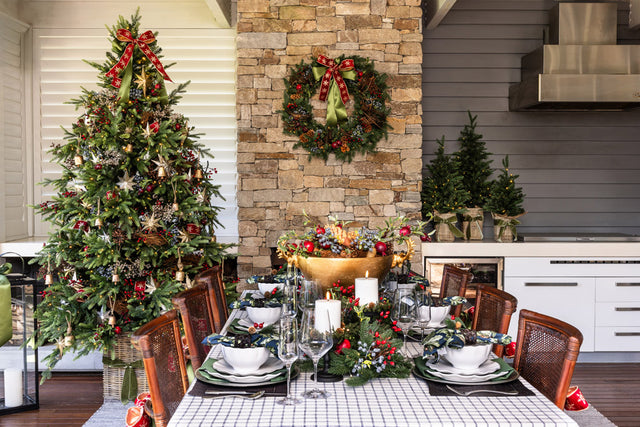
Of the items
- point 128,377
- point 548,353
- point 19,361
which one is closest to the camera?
point 548,353

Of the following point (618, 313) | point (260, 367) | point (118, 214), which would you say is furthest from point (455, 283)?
point (618, 313)

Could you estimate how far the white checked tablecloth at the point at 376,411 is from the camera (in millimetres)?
1333

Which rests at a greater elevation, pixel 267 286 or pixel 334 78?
pixel 334 78

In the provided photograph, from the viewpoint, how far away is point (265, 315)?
2.30 meters

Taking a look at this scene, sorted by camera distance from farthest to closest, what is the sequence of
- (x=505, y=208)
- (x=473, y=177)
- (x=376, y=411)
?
(x=473, y=177) → (x=505, y=208) → (x=376, y=411)

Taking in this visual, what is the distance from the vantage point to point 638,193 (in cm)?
505

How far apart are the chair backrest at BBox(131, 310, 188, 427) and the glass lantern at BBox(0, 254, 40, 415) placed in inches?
74.0

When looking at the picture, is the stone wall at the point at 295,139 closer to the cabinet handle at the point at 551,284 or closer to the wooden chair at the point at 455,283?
the cabinet handle at the point at 551,284

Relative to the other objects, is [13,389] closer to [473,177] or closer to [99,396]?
[99,396]

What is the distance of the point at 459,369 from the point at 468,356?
5 cm

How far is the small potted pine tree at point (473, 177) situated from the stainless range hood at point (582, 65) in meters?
0.48

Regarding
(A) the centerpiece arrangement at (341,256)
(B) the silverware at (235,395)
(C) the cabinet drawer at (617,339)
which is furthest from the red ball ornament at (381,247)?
(C) the cabinet drawer at (617,339)

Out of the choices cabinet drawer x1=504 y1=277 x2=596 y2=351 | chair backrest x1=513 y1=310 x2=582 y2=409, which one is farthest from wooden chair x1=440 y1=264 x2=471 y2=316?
cabinet drawer x1=504 y1=277 x2=596 y2=351

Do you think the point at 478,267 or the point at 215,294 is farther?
the point at 478,267
